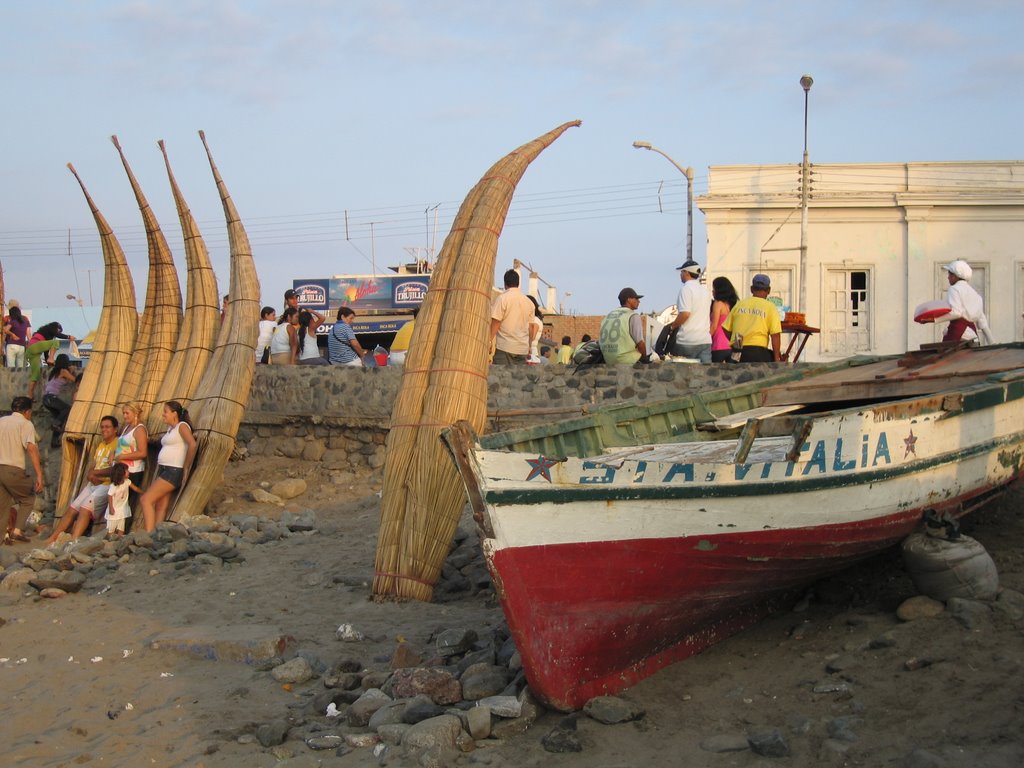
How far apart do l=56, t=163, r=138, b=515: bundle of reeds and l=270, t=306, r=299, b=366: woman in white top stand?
168cm

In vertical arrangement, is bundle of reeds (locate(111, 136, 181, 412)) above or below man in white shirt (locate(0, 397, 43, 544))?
above

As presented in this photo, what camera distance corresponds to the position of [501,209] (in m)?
8.53

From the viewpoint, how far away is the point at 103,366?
12672 mm

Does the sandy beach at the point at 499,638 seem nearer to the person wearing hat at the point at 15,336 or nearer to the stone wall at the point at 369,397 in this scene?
the stone wall at the point at 369,397

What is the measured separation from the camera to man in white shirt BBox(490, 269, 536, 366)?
37.8 ft

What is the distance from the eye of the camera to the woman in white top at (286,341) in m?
13.4

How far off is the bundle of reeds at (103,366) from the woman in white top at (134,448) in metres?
1.31

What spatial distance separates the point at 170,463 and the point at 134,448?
2.36 ft

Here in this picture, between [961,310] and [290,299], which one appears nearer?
[961,310]

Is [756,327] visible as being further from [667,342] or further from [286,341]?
[286,341]

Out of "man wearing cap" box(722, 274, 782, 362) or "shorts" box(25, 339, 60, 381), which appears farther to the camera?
"shorts" box(25, 339, 60, 381)

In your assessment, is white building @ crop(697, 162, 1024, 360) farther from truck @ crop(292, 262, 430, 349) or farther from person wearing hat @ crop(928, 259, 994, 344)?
truck @ crop(292, 262, 430, 349)

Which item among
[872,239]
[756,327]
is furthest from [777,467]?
[872,239]

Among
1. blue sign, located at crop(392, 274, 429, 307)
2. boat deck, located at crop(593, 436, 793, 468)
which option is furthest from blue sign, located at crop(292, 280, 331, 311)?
boat deck, located at crop(593, 436, 793, 468)
